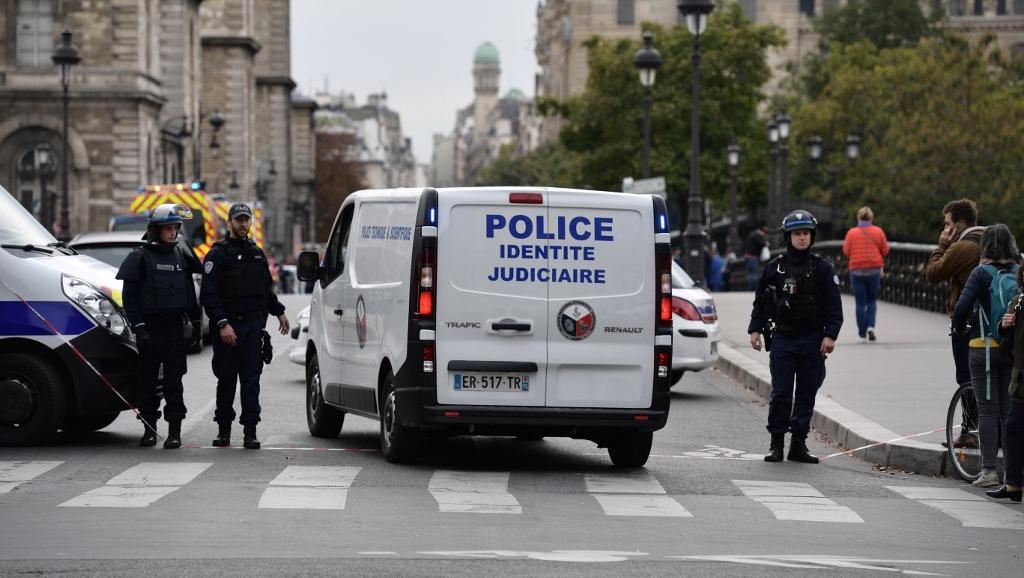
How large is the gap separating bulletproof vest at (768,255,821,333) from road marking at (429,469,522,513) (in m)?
2.59

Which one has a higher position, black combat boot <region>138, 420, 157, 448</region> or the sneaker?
the sneaker

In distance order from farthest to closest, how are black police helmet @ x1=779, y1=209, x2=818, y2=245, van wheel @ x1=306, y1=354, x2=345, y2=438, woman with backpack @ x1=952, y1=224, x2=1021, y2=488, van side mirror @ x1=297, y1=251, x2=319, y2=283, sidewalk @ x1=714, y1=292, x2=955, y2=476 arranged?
van wheel @ x1=306, y1=354, x2=345, y2=438, van side mirror @ x1=297, y1=251, x2=319, y2=283, sidewalk @ x1=714, y1=292, x2=955, y2=476, black police helmet @ x1=779, y1=209, x2=818, y2=245, woman with backpack @ x1=952, y1=224, x2=1021, y2=488

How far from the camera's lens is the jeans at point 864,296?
25.8 meters

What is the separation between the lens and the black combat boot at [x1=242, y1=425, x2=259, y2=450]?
14375 mm

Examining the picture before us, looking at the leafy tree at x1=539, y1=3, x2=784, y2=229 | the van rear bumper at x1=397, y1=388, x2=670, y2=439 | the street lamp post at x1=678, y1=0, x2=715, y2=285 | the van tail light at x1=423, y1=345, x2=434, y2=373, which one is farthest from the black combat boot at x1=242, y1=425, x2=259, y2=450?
the leafy tree at x1=539, y1=3, x2=784, y2=229

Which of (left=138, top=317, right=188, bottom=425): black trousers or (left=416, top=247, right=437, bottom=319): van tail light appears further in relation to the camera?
(left=138, top=317, right=188, bottom=425): black trousers

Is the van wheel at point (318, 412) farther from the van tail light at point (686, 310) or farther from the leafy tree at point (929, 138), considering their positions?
the leafy tree at point (929, 138)

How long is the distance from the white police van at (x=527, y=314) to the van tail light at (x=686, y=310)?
296 inches

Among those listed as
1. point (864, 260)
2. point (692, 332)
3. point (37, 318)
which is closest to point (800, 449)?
point (37, 318)

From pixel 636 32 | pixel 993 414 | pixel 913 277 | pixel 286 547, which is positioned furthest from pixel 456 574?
pixel 636 32

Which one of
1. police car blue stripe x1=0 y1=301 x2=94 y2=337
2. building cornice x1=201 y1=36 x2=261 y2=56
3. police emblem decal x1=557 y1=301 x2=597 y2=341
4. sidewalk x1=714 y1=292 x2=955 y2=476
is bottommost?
sidewalk x1=714 y1=292 x2=955 y2=476

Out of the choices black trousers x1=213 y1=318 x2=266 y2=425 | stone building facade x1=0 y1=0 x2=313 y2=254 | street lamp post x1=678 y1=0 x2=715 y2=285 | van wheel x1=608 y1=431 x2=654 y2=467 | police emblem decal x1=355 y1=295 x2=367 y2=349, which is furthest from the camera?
stone building facade x1=0 y1=0 x2=313 y2=254

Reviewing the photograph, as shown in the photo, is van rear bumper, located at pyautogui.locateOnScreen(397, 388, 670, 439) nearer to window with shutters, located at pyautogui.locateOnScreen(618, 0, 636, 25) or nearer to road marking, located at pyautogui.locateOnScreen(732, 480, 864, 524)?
road marking, located at pyautogui.locateOnScreen(732, 480, 864, 524)

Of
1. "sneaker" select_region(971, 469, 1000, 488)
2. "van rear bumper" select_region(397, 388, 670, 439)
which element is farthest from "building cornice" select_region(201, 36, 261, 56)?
"sneaker" select_region(971, 469, 1000, 488)
